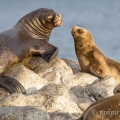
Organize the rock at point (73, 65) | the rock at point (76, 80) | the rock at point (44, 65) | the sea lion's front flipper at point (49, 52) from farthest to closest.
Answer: the rock at point (73, 65) < the sea lion's front flipper at point (49, 52) < the rock at point (44, 65) < the rock at point (76, 80)

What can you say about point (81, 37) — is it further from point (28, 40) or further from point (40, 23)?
point (28, 40)

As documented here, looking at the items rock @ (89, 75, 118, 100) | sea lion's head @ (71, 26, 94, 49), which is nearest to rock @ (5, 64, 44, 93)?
rock @ (89, 75, 118, 100)

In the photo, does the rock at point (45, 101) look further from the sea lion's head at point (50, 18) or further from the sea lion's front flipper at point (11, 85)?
the sea lion's head at point (50, 18)

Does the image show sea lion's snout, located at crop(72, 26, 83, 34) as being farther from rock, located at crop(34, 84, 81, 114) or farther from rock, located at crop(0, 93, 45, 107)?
rock, located at crop(0, 93, 45, 107)

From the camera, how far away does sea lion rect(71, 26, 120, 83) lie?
17.0 metres

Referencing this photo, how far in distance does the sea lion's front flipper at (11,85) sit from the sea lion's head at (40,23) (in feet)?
11.8

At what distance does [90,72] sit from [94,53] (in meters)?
1.50

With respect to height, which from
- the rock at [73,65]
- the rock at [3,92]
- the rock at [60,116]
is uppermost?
the rock at [60,116]

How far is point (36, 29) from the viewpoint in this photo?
18.2 m

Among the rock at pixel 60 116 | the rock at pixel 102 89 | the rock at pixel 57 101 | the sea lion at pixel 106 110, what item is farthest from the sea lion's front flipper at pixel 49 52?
the sea lion at pixel 106 110

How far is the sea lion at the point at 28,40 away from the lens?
16078 mm

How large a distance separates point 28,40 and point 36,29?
1166 mm

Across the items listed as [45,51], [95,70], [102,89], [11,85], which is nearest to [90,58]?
[95,70]

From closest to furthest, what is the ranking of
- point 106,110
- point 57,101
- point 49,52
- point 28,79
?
point 106,110 → point 57,101 → point 28,79 → point 49,52
